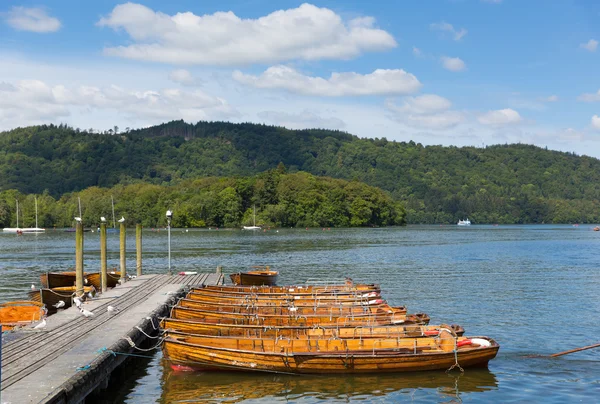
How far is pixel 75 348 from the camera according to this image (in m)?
18.6

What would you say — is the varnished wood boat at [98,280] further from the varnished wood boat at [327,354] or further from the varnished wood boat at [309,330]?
the varnished wood boat at [327,354]

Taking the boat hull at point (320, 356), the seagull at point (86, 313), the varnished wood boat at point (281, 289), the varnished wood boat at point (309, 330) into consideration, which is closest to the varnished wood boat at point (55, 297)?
the varnished wood boat at point (281, 289)

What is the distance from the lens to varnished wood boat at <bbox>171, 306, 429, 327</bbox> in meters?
23.5

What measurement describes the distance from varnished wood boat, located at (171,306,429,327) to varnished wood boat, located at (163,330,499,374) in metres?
2.38

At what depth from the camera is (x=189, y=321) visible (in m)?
22.3

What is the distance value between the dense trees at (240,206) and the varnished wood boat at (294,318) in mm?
153386

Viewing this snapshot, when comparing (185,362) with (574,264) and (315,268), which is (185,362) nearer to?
(315,268)

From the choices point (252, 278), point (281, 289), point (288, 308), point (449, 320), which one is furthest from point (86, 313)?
point (449, 320)

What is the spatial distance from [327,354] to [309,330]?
2174 millimetres

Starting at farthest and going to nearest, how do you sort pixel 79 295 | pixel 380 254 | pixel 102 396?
pixel 380 254 → pixel 79 295 → pixel 102 396

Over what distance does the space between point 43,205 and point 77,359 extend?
186m

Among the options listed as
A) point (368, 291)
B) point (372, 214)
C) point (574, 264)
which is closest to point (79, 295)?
point (368, 291)

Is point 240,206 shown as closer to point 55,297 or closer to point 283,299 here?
point 55,297

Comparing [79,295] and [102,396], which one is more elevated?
[79,295]
